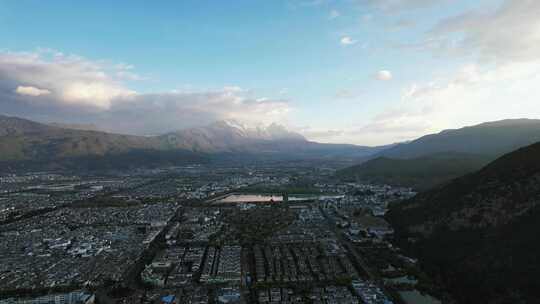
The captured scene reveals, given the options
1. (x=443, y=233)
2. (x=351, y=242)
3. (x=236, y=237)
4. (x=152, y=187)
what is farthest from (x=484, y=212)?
(x=152, y=187)

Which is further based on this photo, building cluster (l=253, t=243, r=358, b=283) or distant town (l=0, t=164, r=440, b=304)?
building cluster (l=253, t=243, r=358, b=283)

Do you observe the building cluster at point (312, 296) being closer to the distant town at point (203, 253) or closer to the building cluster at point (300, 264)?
the distant town at point (203, 253)

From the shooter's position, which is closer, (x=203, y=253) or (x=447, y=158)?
(x=203, y=253)

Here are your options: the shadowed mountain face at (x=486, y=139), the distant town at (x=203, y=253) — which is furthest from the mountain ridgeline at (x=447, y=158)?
the distant town at (x=203, y=253)

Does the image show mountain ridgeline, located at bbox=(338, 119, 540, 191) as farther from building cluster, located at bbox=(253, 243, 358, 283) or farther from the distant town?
building cluster, located at bbox=(253, 243, 358, 283)

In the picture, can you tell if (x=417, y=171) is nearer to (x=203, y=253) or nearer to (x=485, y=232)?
(x=485, y=232)

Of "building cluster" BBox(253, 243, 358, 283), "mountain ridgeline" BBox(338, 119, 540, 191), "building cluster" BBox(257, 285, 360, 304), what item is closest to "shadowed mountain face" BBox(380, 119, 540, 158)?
"mountain ridgeline" BBox(338, 119, 540, 191)

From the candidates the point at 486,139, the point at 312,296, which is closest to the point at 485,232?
the point at 312,296

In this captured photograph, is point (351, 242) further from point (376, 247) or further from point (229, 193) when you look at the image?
point (229, 193)
